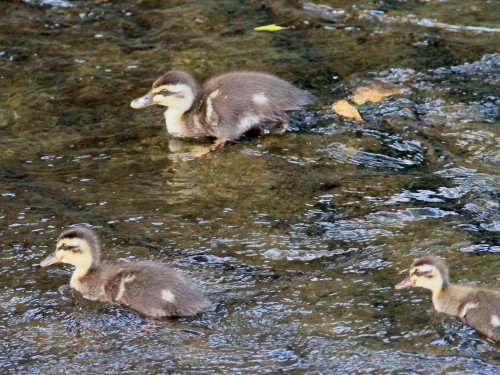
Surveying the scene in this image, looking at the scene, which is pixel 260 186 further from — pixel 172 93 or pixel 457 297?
pixel 457 297

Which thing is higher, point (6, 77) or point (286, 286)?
point (6, 77)

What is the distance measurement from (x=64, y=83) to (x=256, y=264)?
11.7 ft

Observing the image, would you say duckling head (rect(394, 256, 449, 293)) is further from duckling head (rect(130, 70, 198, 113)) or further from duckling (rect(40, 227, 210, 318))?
duckling head (rect(130, 70, 198, 113))

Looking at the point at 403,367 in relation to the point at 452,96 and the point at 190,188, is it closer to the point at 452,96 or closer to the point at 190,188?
the point at 190,188

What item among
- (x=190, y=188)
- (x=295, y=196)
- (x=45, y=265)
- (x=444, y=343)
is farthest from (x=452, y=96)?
(x=45, y=265)

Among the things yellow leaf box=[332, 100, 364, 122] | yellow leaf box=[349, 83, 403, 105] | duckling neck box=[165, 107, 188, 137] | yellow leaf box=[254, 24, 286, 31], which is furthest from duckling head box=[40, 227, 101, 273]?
yellow leaf box=[254, 24, 286, 31]

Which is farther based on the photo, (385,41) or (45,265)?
(385,41)

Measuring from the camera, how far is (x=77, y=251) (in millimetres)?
5121

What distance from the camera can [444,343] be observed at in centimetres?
437

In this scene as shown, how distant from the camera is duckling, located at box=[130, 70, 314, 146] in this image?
698 cm

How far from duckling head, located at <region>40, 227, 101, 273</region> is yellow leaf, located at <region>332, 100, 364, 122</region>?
265cm

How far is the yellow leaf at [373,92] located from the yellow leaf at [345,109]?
11 cm

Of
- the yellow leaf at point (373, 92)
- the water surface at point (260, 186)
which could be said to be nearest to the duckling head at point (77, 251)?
the water surface at point (260, 186)

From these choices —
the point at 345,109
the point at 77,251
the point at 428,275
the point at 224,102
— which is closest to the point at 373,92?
the point at 345,109
